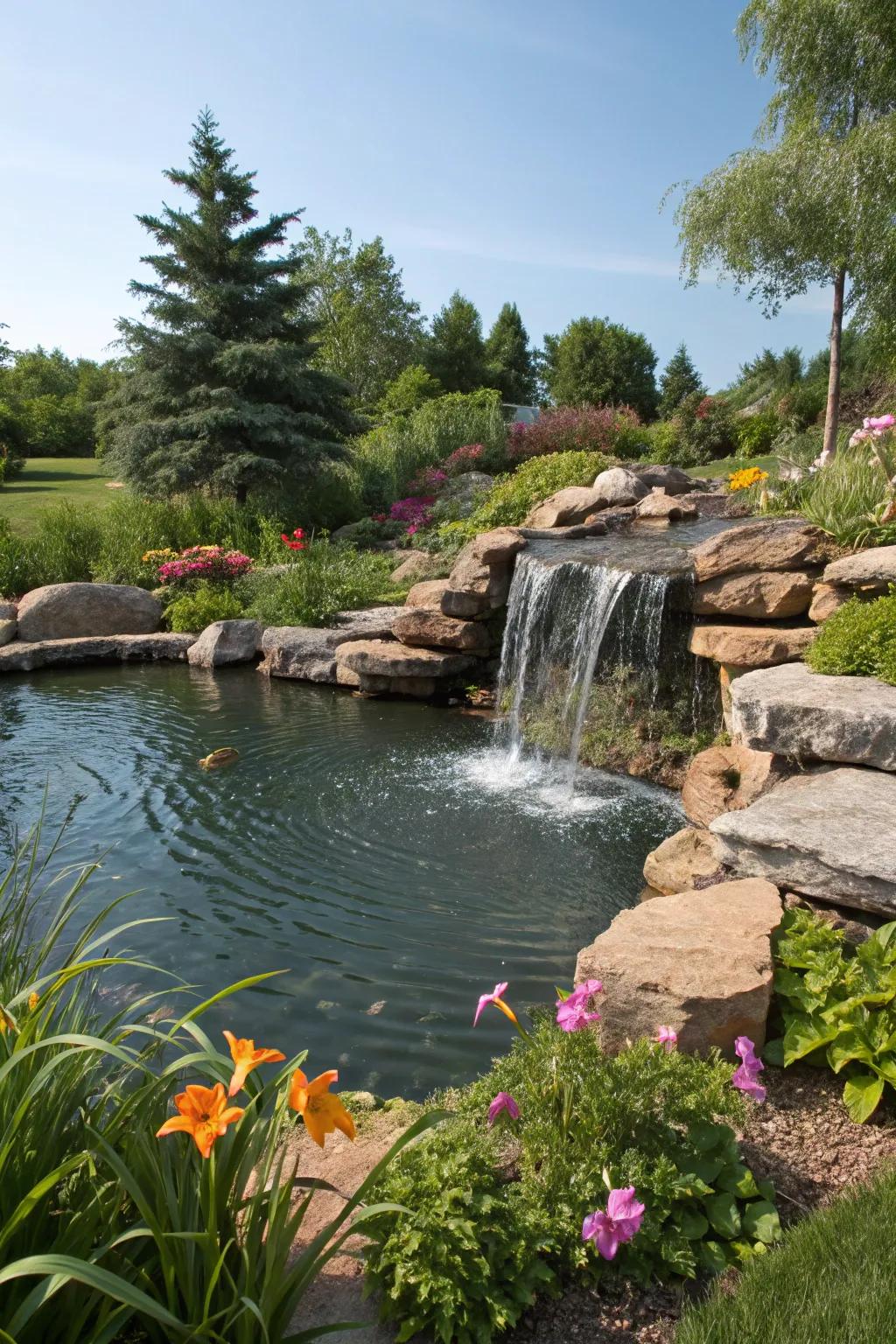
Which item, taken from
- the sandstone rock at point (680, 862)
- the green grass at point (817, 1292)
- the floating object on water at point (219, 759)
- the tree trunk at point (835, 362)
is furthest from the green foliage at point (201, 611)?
the green grass at point (817, 1292)

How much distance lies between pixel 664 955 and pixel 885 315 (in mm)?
14000

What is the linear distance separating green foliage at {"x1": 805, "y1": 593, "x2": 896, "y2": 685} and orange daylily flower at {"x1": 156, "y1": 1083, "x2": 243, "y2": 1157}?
438cm

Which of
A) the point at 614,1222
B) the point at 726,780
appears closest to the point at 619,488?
the point at 726,780

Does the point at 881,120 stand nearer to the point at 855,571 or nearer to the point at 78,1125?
Result: the point at 855,571

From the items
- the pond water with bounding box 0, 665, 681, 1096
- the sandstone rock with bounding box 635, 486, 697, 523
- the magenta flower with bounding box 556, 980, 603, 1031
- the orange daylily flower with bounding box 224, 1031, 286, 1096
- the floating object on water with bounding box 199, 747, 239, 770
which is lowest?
the pond water with bounding box 0, 665, 681, 1096

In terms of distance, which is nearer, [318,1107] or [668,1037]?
[318,1107]

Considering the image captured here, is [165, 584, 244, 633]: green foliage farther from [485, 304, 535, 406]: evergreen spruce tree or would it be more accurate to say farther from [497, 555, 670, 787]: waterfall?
[485, 304, 535, 406]: evergreen spruce tree

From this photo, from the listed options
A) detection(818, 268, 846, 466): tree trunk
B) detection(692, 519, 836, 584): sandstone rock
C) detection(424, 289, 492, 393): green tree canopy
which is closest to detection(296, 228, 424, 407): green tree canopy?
detection(424, 289, 492, 393): green tree canopy

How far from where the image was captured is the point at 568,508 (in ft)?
36.4

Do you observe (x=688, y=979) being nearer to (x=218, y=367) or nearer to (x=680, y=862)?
(x=680, y=862)

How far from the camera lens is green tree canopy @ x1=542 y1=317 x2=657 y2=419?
119 ft

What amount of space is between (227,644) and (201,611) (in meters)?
1.33

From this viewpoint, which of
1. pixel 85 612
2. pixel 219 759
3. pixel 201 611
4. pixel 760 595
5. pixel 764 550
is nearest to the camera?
pixel 760 595

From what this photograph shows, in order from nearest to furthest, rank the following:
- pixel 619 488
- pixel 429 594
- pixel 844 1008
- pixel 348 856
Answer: pixel 844 1008 → pixel 348 856 → pixel 429 594 → pixel 619 488
